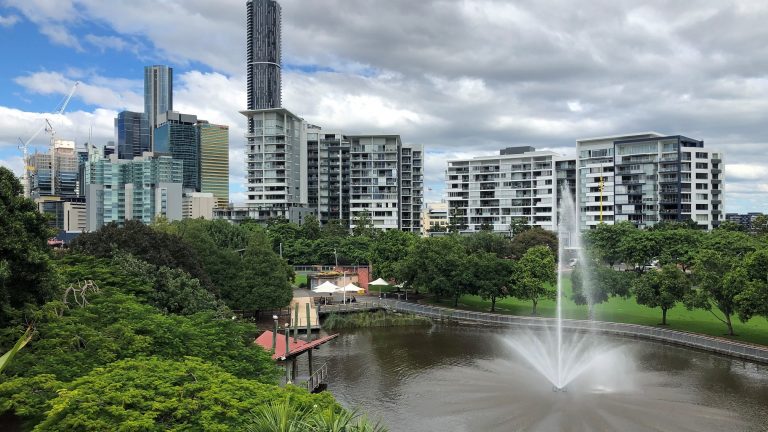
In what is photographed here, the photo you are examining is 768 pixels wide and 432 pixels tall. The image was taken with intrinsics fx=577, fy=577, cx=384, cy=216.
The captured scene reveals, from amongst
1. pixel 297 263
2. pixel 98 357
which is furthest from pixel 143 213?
pixel 98 357

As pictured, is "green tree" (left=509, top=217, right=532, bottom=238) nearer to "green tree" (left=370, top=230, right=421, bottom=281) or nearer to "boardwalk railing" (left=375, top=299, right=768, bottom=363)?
"green tree" (left=370, top=230, right=421, bottom=281)

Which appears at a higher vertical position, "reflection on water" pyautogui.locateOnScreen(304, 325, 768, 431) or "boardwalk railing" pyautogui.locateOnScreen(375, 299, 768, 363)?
"boardwalk railing" pyautogui.locateOnScreen(375, 299, 768, 363)

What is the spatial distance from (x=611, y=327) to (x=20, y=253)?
4036cm

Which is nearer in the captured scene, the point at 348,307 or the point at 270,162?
the point at 348,307

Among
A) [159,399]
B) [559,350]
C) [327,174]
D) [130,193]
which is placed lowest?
[559,350]

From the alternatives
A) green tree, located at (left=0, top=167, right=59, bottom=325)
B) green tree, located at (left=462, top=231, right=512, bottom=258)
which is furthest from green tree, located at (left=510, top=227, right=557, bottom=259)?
A: green tree, located at (left=0, top=167, right=59, bottom=325)

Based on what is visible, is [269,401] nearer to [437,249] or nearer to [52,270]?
[52,270]

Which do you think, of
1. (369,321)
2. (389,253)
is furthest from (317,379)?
(389,253)

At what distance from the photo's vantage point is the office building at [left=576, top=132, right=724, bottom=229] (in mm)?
99375

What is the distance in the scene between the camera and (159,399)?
1678 centimetres

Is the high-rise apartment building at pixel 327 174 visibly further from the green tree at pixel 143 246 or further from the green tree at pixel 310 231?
the green tree at pixel 143 246

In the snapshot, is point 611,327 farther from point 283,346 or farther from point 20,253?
point 20,253

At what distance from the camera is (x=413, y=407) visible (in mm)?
28312

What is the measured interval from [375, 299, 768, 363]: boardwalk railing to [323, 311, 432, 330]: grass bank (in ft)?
6.11
